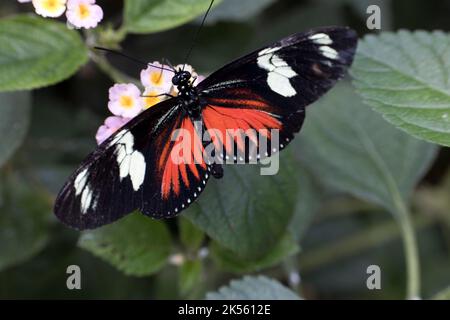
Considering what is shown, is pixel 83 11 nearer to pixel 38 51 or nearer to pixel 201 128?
pixel 38 51

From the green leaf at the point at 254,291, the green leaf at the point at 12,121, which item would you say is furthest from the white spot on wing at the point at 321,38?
the green leaf at the point at 12,121

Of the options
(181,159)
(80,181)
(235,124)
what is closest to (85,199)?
(80,181)

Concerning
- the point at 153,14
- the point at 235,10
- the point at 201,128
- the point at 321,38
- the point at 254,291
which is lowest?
the point at 254,291

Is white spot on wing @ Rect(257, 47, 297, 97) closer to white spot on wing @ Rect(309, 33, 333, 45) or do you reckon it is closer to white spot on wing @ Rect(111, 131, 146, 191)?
white spot on wing @ Rect(309, 33, 333, 45)

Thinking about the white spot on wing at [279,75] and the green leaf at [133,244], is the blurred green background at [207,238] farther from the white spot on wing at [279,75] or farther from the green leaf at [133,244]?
the white spot on wing at [279,75]

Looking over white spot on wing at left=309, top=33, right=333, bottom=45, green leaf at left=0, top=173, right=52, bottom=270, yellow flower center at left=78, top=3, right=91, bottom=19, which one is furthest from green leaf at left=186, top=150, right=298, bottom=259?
green leaf at left=0, top=173, right=52, bottom=270
